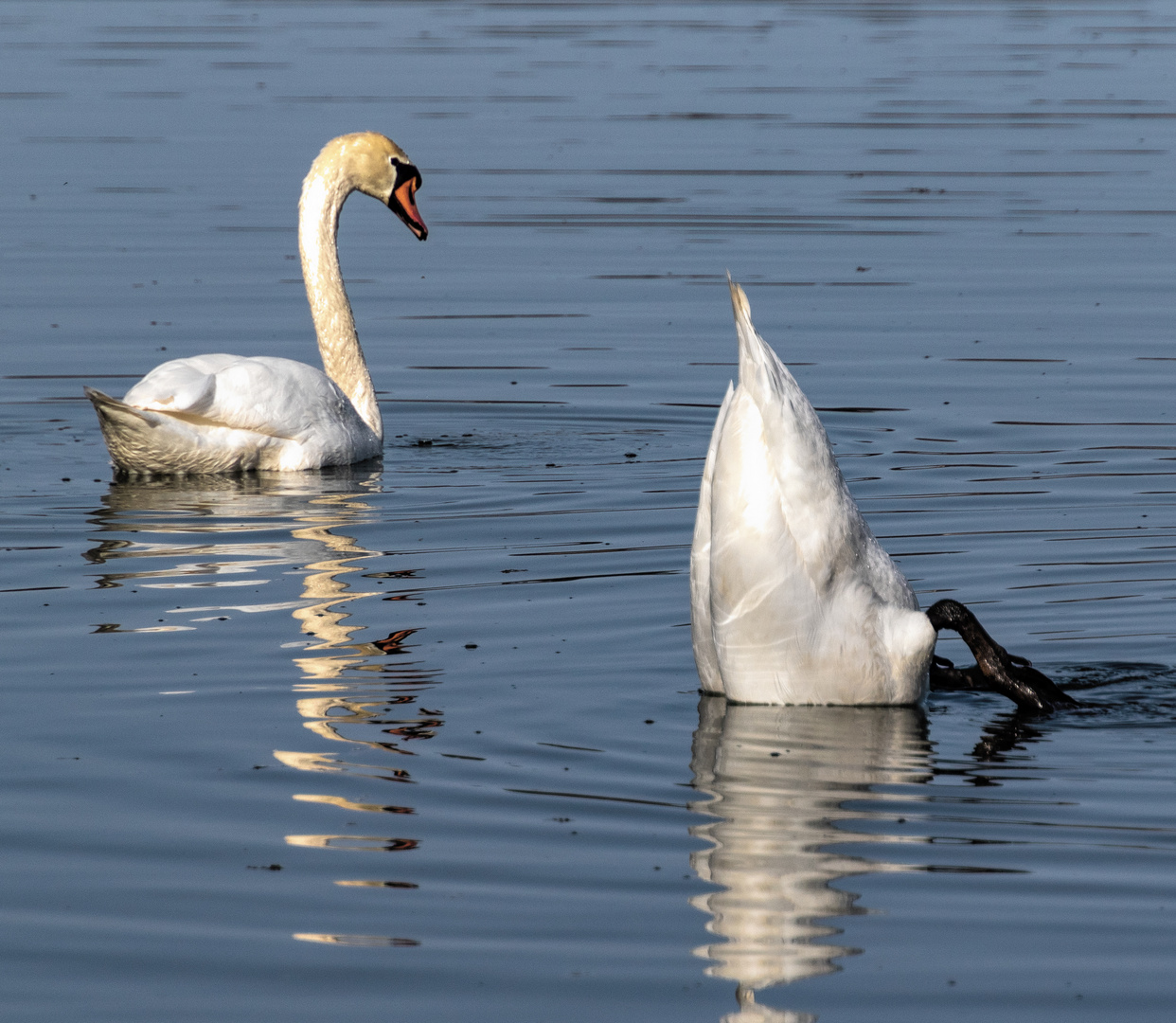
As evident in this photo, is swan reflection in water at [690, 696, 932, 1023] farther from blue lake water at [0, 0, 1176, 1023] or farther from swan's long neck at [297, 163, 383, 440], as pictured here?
swan's long neck at [297, 163, 383, 440]

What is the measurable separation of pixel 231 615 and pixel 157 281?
9.70m

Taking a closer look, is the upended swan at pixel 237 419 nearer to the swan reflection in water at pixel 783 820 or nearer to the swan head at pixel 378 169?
the swan head at pixel 378 169

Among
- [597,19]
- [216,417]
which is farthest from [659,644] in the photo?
[597,19]

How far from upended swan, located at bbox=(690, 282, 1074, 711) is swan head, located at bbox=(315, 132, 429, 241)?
741cm

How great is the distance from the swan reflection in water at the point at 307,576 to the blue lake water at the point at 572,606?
0.03 meters

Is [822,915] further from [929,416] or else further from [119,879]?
[929,416]

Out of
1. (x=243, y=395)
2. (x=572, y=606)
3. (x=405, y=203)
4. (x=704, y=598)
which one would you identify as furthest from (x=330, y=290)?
(x=704, y=598)

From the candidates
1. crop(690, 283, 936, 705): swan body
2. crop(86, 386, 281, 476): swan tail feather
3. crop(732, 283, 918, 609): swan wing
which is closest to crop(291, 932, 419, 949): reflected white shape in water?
crop(690, 283, 936, 705): swan body

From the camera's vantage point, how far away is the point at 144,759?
6.88 meters

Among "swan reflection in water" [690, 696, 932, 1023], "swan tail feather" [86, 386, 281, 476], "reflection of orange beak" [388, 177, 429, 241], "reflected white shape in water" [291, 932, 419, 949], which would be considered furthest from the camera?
"reflection of orange beak" [388, 177, 429, 241]

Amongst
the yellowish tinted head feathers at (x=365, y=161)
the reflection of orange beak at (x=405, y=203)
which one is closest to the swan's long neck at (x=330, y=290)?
the yellowish tinted head feathers at (x=365, y=161)

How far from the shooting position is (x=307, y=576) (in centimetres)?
945

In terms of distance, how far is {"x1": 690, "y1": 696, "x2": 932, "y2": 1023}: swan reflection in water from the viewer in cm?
529

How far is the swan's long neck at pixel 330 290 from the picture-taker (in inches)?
523
